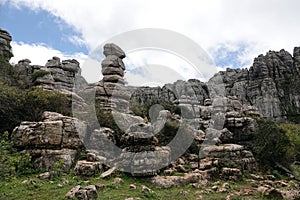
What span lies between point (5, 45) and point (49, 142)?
101 feet

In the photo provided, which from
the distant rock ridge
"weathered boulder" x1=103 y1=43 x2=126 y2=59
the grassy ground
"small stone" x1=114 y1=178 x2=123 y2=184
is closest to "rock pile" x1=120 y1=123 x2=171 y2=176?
the grassy ground

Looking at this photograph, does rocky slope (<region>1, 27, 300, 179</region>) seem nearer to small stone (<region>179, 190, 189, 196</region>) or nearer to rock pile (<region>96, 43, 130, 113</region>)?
rock pile (<region>96, 43, 130, 113</region>)

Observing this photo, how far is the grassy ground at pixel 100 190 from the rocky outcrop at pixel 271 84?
67.9 metres

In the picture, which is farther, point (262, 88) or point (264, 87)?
point (262, 88)

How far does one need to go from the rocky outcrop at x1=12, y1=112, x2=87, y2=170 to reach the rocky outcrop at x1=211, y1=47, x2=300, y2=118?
220ft

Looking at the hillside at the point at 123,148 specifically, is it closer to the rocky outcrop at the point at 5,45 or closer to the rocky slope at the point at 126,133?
the rocky slope at the point at 126,133

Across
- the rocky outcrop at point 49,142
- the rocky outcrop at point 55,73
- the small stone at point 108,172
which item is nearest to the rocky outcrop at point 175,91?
the rocky outcrop at point 55,73

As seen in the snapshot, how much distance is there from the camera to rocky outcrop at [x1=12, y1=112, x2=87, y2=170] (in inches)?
634

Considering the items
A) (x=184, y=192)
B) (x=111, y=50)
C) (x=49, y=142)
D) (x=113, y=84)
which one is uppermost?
(x=111, y=50)

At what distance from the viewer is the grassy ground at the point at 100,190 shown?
36.6 feet

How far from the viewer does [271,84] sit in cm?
→ 8238

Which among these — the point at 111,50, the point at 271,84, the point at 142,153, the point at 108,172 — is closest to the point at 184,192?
the point at 142,153

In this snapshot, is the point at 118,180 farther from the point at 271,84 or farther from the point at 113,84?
the point at 271,84

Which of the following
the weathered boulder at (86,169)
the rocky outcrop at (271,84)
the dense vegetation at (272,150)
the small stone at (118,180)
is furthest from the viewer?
the rocky outcrop at (271,84)
